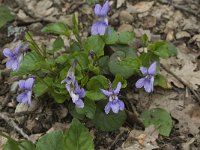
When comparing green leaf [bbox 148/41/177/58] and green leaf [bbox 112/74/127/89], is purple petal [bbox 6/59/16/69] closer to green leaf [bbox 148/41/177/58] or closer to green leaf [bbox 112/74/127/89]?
green leaf [bbox 112/74/127/89]

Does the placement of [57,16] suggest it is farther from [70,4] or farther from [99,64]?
[99,64]

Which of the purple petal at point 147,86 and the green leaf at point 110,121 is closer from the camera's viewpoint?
the purple petal at point 147,86

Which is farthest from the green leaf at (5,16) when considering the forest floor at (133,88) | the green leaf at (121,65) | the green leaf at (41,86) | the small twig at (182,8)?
the small twig at (182,8)

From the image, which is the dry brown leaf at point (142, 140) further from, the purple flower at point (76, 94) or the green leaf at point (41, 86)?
the green leaf at point (41, 86)

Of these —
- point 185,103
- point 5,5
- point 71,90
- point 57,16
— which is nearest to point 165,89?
point 185,103

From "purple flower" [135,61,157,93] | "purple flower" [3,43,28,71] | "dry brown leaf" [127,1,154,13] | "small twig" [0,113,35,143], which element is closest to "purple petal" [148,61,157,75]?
"purple flower" [135,61,157,93]

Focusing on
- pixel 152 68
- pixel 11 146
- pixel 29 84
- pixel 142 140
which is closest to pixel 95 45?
pixel 152 68
